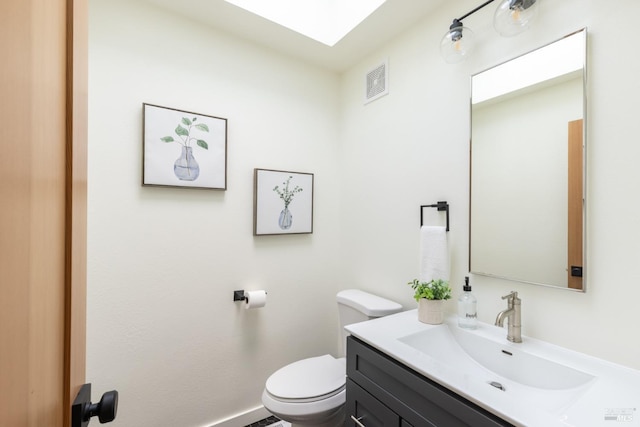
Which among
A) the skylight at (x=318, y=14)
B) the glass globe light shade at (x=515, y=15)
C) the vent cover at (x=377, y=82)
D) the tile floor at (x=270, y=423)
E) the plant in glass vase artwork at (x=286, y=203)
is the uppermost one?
the skylight at (x=318, y=14)

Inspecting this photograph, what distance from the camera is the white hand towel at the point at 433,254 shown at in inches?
56.3

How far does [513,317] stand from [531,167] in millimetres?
612

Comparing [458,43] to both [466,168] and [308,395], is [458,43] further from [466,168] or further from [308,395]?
[308,395]

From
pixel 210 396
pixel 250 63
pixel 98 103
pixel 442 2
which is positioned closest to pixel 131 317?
pixel 210 396

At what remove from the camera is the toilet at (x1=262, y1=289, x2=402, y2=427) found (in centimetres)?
139

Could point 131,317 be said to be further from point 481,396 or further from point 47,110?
point 481,396

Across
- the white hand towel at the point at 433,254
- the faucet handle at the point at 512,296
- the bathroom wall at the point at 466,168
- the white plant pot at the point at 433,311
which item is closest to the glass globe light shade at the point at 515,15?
the bathroom wall at the point at 466,168

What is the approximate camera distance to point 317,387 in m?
1.49

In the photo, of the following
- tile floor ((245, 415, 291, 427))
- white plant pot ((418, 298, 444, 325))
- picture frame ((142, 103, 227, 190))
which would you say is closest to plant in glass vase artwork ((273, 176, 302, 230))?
picture frame ((142, 103, 227, 190))

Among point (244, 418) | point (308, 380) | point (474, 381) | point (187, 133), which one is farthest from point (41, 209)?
point (244, 418)

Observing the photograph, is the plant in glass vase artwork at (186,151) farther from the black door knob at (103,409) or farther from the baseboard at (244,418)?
the baseboard at (244,418)

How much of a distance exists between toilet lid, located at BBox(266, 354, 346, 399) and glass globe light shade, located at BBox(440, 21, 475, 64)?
67.1 inches

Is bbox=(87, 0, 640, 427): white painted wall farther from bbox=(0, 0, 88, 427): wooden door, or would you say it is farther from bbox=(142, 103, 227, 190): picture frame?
bbox=(0, 0, 88, 427): wooden door

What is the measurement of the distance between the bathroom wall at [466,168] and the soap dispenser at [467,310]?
0.19ft
